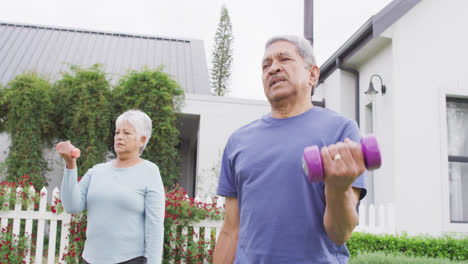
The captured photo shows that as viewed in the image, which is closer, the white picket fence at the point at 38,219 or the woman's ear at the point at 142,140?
the woman's ear at the point at 142,140

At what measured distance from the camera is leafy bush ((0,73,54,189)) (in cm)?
693

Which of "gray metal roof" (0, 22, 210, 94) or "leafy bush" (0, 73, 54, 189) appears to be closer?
"leafy bush" (0, 73, 54, 189)

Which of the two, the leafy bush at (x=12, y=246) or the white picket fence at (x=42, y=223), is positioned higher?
the white picket fence at (x=42, y=223)

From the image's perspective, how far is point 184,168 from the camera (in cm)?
1152

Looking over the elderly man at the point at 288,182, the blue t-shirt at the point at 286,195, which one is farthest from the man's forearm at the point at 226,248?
the blue t-shirt at the point at 286,195

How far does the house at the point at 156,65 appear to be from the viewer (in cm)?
791

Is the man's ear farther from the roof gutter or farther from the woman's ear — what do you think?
the roof gutter

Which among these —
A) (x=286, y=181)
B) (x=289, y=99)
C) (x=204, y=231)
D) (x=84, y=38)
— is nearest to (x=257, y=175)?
(x=286, y=181)

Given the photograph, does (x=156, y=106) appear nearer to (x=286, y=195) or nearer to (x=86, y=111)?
(x=86, y=111)

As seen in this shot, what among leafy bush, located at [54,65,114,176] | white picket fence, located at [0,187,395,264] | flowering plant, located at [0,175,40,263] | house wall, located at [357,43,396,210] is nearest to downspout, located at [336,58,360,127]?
house wall, located at [357,43,396,210]

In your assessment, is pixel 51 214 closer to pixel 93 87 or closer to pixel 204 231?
pixel 204 231

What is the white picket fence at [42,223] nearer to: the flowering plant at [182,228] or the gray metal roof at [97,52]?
the flowering plant at [182,228]

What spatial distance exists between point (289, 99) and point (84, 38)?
12.4 meters

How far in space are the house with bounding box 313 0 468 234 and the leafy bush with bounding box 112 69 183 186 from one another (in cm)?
362
